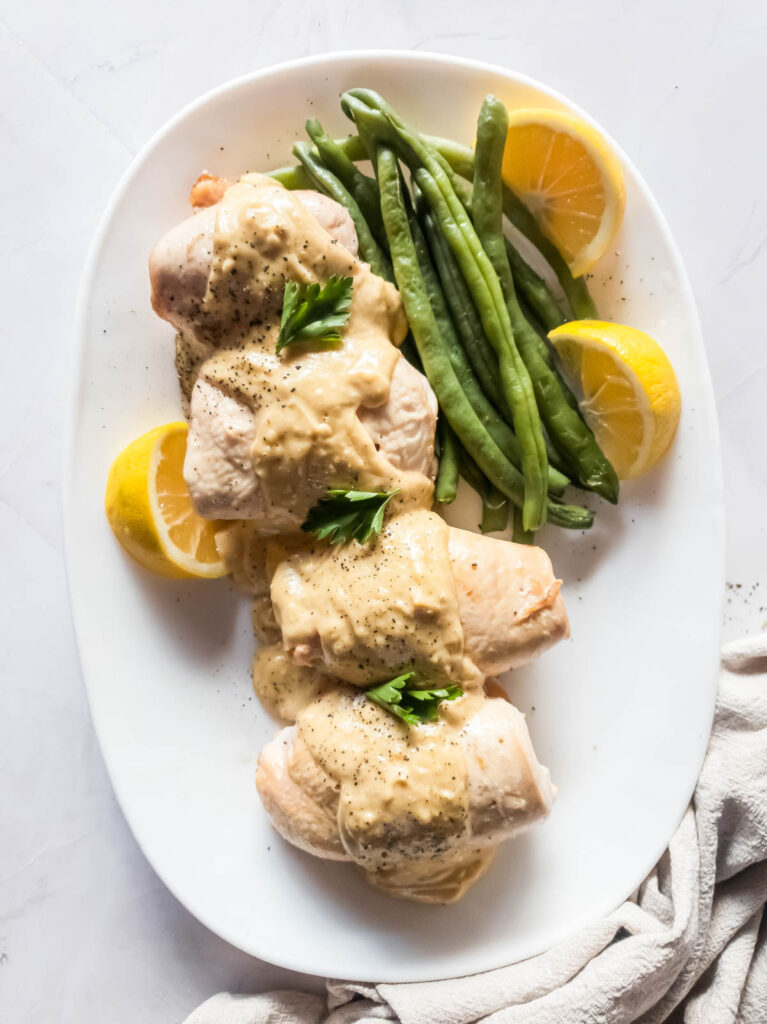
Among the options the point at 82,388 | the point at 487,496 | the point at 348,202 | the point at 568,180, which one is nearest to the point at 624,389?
the point at 487,496

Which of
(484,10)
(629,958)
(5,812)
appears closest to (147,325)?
(484,10)

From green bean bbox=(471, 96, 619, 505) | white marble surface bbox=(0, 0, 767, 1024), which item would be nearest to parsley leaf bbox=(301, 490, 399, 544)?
green bean bbox=(471, 96, 619, 505)

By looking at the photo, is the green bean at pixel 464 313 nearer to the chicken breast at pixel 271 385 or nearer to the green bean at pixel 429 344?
the green bean at pixel 429 344

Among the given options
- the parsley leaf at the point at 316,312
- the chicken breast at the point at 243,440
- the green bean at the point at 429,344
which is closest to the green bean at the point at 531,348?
the green bean at the point at 429,344

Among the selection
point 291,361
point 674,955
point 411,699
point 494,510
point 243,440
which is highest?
point 291,361

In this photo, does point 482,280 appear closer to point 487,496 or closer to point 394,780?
point 487,496

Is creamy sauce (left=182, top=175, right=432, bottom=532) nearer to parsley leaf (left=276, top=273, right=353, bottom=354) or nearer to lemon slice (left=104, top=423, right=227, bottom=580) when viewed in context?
parsley leaf (left=276, top=273, right=353, bottom=354)
